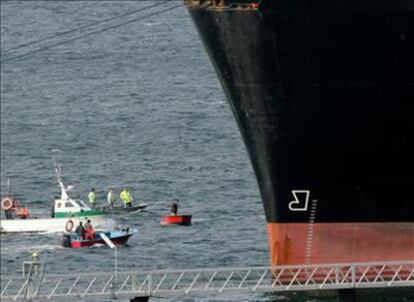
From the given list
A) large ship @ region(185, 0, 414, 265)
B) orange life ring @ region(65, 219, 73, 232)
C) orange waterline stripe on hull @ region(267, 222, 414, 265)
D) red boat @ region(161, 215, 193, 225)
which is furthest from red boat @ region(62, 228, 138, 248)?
orange waterline stripe on hull @ region(267, 222, 414, 265)

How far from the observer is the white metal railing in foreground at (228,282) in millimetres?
78688

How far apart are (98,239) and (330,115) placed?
27.6m

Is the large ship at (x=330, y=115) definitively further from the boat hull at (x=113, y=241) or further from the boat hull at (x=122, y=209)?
the boat hull at (x=122, y=209)

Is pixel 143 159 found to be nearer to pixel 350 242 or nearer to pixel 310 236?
pixel 310 236

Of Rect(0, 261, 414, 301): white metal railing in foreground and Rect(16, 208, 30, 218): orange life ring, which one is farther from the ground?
Rect(16, 208, 30, 218): orange life ring

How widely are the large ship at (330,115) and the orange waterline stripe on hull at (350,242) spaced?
4cm

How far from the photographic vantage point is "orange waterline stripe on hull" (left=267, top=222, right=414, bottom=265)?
286 ft

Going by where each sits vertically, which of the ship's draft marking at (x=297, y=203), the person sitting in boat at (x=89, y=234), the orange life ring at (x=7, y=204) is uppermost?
the ship's draft marking at (x=297, y=203)

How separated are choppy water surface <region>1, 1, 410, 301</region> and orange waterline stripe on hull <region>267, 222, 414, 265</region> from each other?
1.87 metres

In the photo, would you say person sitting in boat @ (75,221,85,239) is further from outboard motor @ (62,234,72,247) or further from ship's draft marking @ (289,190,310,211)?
ship's draft marking @ (289,190,310,211)

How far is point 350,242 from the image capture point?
3447 inches

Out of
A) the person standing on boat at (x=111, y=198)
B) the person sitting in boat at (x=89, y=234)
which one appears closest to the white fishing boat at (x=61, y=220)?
the person standing on boat at (x=111, y=198)

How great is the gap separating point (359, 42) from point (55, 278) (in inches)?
554

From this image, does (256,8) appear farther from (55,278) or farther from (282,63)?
(55,278)
